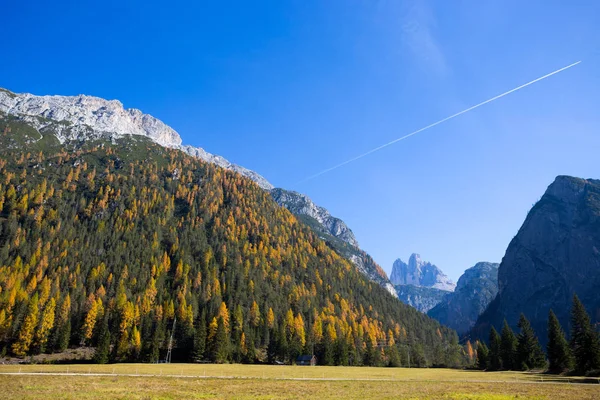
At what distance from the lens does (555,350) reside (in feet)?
257

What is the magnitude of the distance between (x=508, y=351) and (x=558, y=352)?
26837 mm

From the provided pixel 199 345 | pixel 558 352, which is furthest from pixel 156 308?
pixel 558 352

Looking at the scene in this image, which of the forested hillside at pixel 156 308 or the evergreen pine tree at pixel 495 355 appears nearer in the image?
the evergreen pine tree at pixel 495 355

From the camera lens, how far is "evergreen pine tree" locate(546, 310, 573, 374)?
75.2 m

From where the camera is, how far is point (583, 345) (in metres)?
69.2

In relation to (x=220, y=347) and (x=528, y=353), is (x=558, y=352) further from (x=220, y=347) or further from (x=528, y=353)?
(x=220, y=347)

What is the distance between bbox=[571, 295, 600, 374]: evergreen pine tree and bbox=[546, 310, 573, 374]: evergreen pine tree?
2.56 m

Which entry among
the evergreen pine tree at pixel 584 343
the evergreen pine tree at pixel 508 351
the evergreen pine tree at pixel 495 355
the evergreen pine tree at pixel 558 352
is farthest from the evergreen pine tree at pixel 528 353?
the evergreen pine tree at pixel 584 343

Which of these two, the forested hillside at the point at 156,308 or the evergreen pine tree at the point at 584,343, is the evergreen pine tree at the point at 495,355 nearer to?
the forested hillside at the point at 156,308

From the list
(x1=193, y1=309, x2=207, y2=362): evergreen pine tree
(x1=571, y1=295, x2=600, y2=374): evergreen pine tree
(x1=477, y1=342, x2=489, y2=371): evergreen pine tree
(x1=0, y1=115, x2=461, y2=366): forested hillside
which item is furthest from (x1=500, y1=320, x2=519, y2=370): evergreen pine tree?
(x1=193, y1=309, x2=207, y2=362): evergreen pine tree

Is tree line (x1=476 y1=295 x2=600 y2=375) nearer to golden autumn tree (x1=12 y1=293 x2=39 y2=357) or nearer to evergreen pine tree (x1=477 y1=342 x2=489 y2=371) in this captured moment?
evergreen pine tree (x1=477 y1=342 x2=489 y2=371)

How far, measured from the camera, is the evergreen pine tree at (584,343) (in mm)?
66125

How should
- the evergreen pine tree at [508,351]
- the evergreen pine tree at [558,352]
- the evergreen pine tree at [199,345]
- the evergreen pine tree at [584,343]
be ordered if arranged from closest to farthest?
the evergreen pine tree at [584,343] < the evergreen pine tree at [558,352] < the evergreen pine tree at [508,351] < the evergreen pine tree at [199,345]

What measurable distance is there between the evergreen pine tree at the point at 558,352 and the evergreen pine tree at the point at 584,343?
2561 mm
